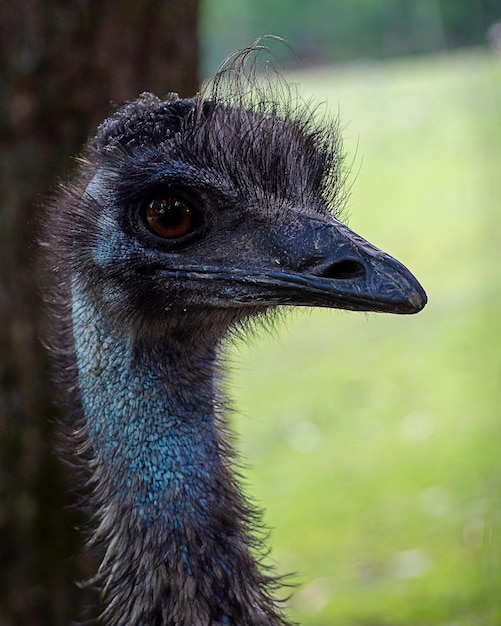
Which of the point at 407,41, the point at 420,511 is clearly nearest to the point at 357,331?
the point at 420,511

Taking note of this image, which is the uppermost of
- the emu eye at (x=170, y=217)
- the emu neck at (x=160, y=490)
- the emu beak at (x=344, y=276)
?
the emu eye at (x=170, y=217)

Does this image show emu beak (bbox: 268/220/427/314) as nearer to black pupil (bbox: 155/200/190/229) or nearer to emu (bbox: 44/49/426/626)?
emu (bbox: 44/49/426/626)

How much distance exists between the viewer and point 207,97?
7.11ft

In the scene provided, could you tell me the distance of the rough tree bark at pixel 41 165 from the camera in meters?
3.26

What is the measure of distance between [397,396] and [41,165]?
391 cm

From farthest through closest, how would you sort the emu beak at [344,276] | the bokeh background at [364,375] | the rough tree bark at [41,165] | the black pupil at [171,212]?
the bokeh background at [364,375] < the rough tree bark at [41,165] < the black pupil at [171,212] < the emu beak at [344,276]

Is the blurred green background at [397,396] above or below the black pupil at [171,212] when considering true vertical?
above

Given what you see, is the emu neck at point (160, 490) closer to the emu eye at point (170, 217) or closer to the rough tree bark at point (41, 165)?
the emu eye at point (170, 217)

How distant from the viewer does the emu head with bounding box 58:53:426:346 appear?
1981mm

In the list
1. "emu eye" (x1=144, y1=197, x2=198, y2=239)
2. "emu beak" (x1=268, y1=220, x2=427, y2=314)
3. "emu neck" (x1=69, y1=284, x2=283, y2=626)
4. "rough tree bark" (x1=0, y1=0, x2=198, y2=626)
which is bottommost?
"emu neck" (x1=69, y1=284, x2=283, y2=626)

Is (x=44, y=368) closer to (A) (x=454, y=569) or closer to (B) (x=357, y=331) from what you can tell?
(A) (x=454, y=569)

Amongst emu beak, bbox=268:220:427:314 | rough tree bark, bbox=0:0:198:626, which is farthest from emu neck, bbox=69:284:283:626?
rough tree bark, bbox=0:0:198:626

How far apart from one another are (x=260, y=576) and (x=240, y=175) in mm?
850

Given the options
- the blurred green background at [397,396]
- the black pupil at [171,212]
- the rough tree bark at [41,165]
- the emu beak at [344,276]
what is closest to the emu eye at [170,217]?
the black pupil at [171,212]
